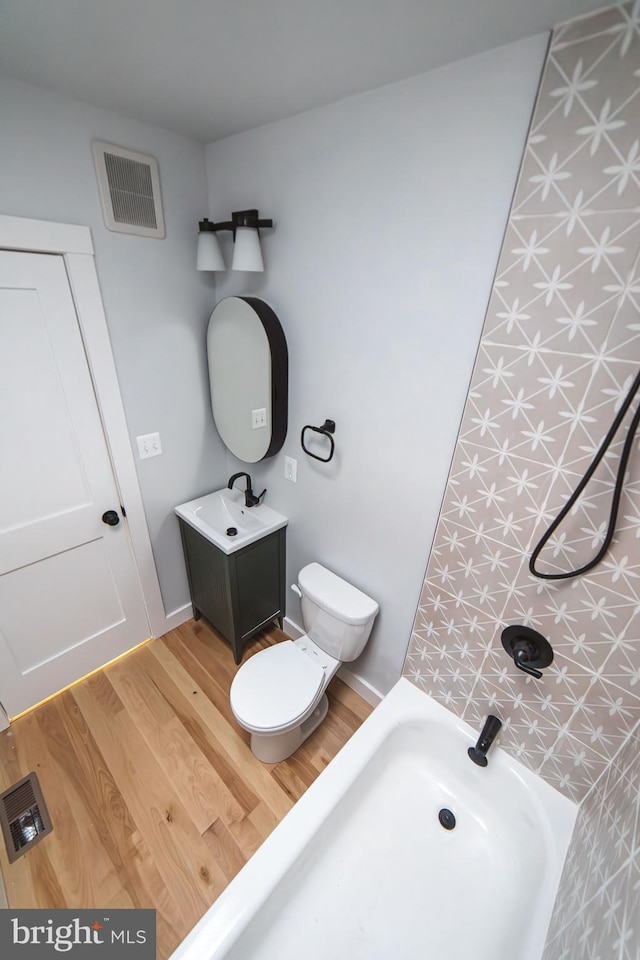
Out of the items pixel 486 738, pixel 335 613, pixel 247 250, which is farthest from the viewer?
pixel 335 613

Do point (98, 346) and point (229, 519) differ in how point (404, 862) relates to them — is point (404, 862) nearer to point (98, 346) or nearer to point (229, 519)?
point (229, 519)

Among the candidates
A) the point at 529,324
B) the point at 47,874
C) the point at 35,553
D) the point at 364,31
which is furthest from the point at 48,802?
the point at 364,31

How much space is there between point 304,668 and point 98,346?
1.55 m

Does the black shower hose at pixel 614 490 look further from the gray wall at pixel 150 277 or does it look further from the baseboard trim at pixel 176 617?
the baseboard trim at pixel 176 617

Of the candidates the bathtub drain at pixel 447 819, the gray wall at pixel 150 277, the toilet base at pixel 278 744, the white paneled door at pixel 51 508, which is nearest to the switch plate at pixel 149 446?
the gray wall at pixel 150 277

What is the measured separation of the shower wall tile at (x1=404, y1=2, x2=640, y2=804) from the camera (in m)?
0.74

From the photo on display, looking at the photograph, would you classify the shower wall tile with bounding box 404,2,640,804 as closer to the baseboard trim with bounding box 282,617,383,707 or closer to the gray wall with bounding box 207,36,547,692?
the gray wall with bounding box 207,36,547,692

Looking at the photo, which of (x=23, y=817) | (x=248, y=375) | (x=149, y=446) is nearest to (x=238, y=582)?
(x=149, y=446)

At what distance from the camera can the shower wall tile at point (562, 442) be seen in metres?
0.74

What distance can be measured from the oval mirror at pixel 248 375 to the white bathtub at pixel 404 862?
124 cm

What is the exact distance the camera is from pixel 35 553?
1506 mm

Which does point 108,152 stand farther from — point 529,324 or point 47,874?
point 47,874

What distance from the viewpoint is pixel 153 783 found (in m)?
1.46

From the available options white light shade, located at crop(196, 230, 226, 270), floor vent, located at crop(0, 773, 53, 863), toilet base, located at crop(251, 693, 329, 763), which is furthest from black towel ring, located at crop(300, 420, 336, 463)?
floor vent, located at crop(0, 773, 53, 863)
